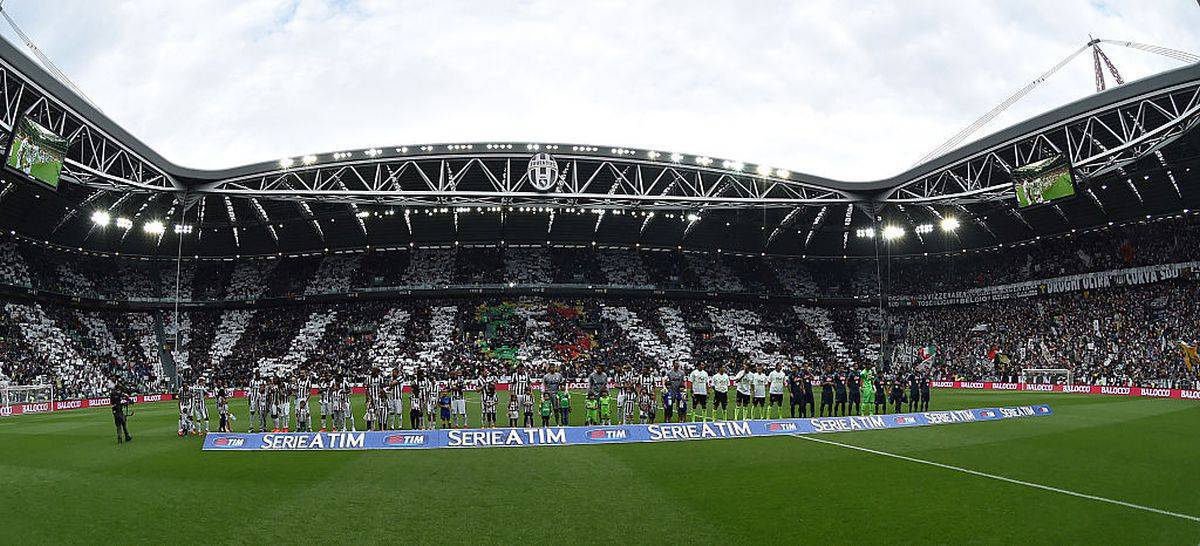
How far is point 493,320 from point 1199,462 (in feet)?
154

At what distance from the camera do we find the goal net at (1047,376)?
44.6 metres

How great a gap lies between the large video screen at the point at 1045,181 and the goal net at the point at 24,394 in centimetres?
5130

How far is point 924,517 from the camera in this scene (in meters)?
9.58

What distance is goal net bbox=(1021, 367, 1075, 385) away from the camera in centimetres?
4459

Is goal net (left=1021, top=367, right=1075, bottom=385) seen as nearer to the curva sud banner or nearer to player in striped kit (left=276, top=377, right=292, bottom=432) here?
the curva sud banner

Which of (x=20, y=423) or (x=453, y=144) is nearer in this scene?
(x=20, y=423)

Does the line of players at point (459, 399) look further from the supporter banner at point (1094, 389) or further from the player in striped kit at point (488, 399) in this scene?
the supporter banner at point (1094, 389)

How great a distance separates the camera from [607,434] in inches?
700

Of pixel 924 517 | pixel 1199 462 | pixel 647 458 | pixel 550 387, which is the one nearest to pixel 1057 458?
pixel 1199 462

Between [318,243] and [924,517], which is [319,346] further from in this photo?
[924,517]

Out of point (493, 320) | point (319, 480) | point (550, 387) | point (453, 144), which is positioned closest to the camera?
point (319, 480)

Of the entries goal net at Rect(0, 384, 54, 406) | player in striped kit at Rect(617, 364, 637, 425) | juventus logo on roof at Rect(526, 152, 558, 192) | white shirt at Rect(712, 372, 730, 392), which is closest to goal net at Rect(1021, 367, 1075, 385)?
white shirt at Rect(712, 372, 730, 392)

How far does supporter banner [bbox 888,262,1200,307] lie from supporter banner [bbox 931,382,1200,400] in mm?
13548

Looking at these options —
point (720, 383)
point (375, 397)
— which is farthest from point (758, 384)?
point (375, 397)
